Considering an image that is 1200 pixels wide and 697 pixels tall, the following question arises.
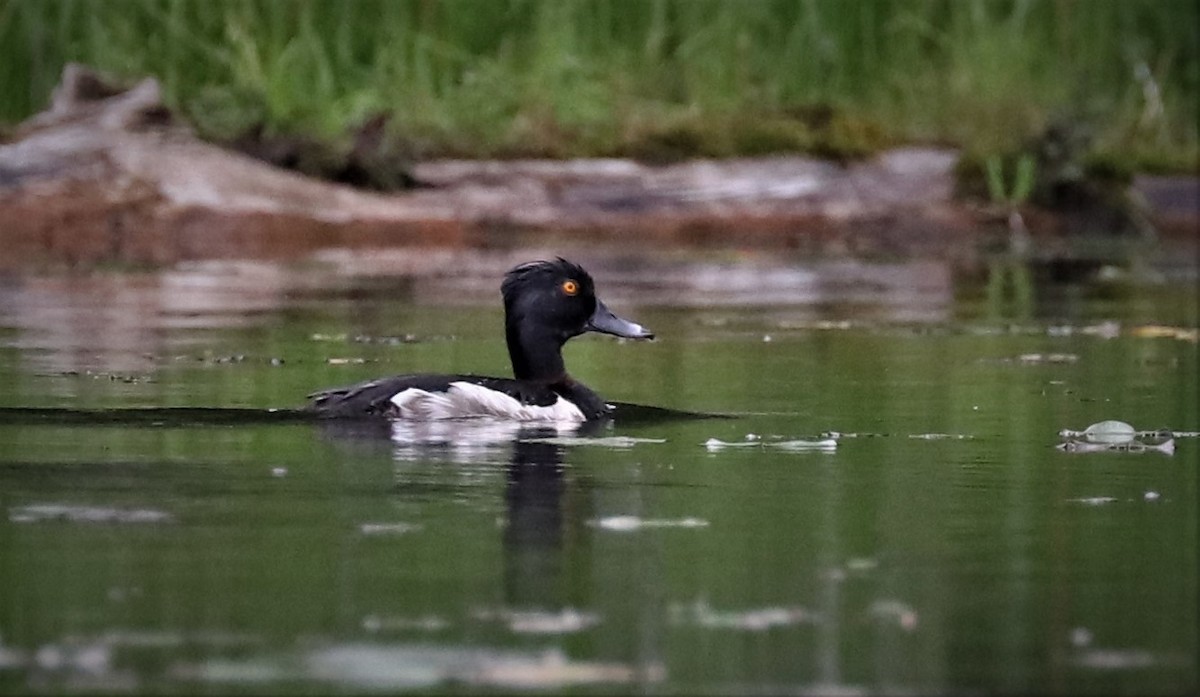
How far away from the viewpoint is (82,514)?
7953 millimetres

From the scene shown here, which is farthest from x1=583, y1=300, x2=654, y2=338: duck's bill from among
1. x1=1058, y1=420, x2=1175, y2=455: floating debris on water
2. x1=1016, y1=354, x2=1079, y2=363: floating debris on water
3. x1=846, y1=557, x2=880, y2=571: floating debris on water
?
x1=846, y1=557, x2=880, y2=571: floating debris on water

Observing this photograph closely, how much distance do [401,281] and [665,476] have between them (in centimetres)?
1081

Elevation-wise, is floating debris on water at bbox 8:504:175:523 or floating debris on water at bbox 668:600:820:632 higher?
floating debris on water at bbox 8:504:175:523

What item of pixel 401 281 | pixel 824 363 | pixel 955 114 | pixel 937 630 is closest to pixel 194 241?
pixel 401 281

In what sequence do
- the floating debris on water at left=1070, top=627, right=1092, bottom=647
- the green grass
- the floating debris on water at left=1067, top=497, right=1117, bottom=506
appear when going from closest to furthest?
the floating debris on water at left=1070, top=627, right=1092, bottom=647 < the floating debris on water at left=1067, top=497, right=1117, bottom=506 < the green grass

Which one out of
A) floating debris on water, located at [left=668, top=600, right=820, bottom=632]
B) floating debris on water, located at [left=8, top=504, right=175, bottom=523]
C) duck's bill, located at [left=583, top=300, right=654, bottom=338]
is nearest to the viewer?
floating debris on water, located at [left=668, top=600, right=820, bottom=632]

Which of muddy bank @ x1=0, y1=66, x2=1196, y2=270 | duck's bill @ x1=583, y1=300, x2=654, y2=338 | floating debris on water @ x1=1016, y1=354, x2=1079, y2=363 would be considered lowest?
floating debris on water @ x1=1016, y1=354, x2=1079, y2=363

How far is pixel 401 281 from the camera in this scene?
19922mm

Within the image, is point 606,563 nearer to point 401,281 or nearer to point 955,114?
point 401,281

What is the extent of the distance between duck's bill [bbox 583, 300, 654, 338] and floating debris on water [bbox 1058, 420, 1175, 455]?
229cm

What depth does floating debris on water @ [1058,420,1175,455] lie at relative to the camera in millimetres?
10188

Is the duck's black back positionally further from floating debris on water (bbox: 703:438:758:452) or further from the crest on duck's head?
floating debris on water (bbox: 703:438:758:452)

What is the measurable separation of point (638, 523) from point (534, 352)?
4.12m

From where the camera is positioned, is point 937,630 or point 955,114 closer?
point 937,630
